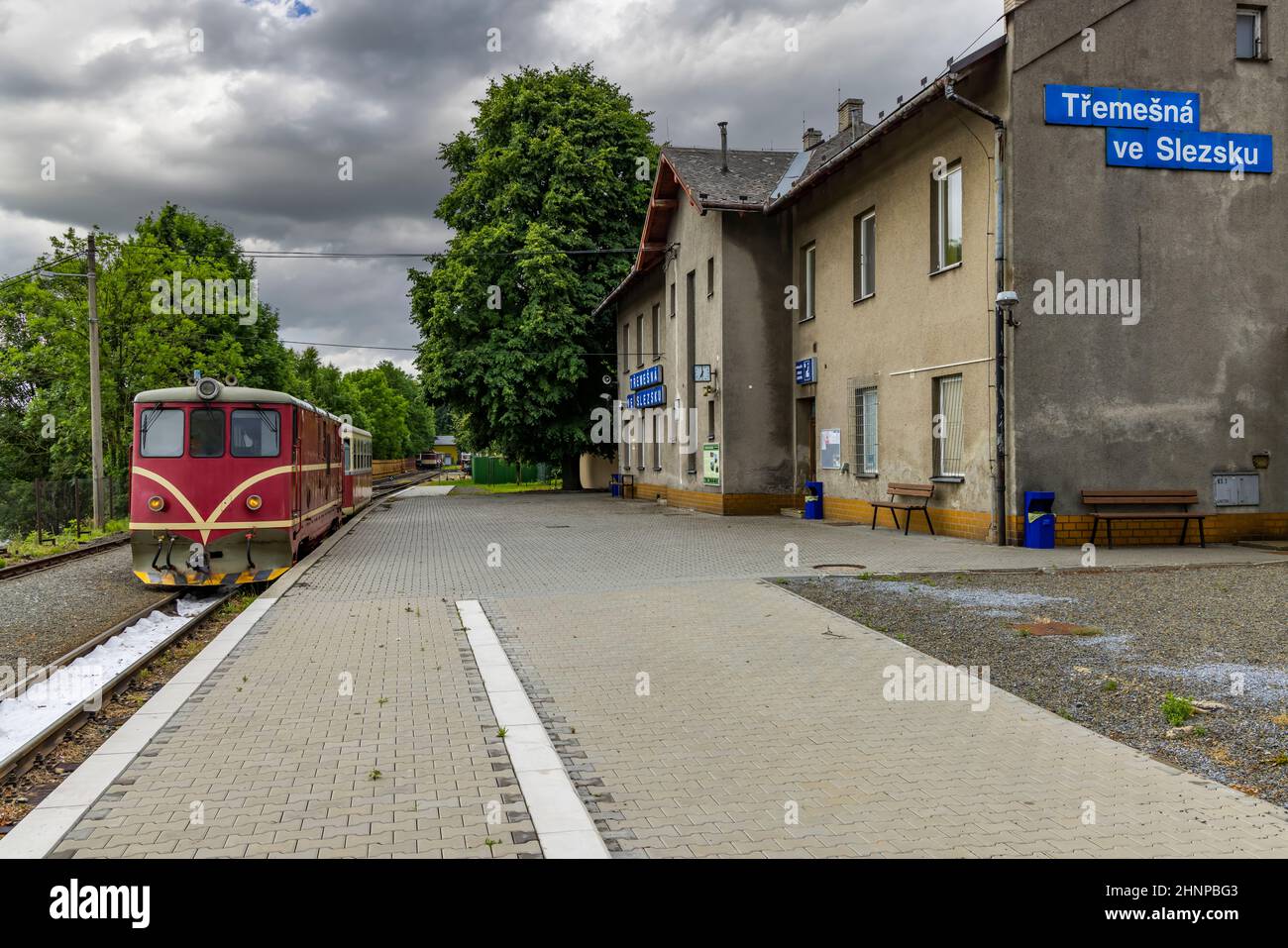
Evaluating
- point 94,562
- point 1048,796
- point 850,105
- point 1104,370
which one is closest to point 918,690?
point 1048,796

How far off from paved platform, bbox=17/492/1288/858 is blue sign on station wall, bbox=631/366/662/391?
64.9 ft

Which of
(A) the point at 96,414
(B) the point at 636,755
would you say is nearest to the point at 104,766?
(B) the point at 636,755

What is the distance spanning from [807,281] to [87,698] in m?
18.8

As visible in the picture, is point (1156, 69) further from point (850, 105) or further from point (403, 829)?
point (403, 829)

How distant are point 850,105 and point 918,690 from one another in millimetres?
24857

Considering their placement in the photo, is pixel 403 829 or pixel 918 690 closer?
pixel 403 829

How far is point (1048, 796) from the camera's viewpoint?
187 inches

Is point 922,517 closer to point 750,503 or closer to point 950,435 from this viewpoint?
point 950,435

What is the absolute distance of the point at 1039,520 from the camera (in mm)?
14672

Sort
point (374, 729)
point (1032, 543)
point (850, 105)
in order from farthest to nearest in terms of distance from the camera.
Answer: point (850, 105)
point (1032, 543)
point (374, 729)

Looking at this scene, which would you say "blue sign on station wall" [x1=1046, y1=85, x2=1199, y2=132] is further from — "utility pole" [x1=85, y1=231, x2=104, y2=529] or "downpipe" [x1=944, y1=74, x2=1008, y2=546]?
"utility pole" [x1=85, y1=231, x2=104, y2=529]

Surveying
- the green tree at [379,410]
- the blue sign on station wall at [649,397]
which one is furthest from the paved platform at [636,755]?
the green tree at [379,410]

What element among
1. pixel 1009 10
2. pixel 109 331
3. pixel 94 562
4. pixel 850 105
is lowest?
pixel 94 562

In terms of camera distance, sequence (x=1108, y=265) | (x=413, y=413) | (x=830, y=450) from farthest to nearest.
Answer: (x=413, y=413) → (x=830, y=450) → (x=1108, y=265)
